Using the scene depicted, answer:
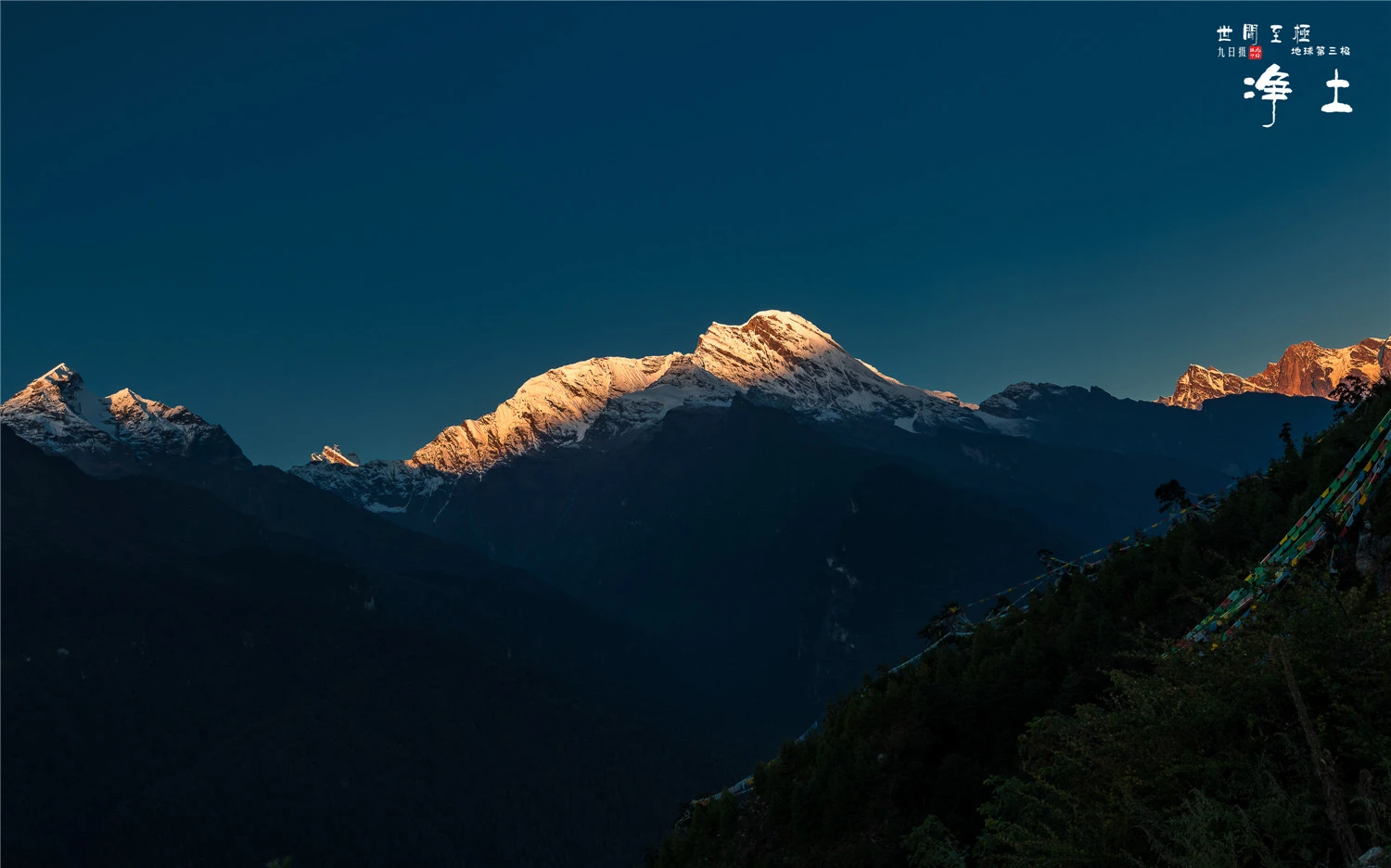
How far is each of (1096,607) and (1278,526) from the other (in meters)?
8.80

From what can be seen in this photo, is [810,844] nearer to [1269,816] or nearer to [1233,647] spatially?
[1233,647]

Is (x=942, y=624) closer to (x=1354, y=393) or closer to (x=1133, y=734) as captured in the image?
(x=1354, y=393)

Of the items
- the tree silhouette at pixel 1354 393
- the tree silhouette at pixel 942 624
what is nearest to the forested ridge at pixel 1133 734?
the tree silhouette at pixel 1354 393

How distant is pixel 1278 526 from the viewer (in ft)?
135

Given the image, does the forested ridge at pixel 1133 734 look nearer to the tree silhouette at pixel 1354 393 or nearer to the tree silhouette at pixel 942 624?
the tree silhouette at pixel 1354 393

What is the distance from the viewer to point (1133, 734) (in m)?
18.1

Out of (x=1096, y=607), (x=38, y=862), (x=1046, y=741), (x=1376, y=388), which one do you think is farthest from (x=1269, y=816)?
(x=38, y=862)

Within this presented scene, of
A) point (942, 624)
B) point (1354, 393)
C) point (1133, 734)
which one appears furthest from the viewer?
point (942, 624)

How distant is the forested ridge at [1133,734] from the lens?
15195 millimetres

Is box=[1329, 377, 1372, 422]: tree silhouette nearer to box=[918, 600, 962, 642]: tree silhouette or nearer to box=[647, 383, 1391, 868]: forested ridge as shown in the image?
box=[647, 383, 1391, 868]: forested ridge

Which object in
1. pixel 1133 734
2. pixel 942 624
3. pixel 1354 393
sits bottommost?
pixel 942 624

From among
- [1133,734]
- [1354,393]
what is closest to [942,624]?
[1354,393]

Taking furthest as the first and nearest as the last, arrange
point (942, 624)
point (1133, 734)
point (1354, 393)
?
point (942, 624) < point (1354, 393) < point (1133, 734)

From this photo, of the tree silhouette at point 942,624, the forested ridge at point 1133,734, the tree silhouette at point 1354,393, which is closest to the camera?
the forested ridge at point 1133,734
